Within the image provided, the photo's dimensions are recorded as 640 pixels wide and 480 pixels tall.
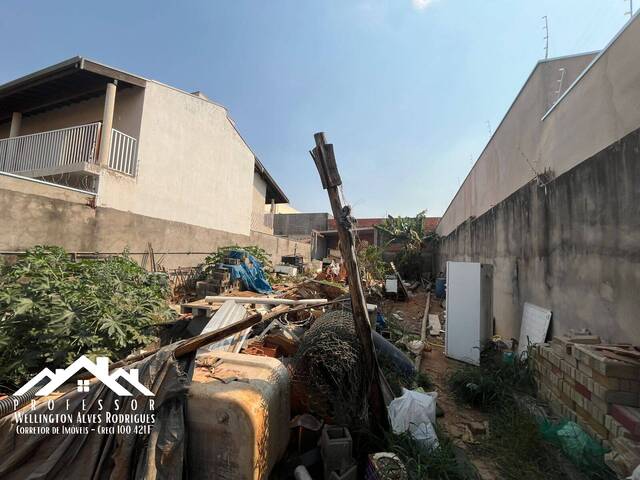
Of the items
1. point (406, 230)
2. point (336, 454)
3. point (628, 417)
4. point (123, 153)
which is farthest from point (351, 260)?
point (406, 230)

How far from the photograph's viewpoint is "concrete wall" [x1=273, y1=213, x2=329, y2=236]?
22922 mm

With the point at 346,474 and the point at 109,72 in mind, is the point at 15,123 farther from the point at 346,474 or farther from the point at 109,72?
the point at 346,474

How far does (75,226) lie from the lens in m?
6.16

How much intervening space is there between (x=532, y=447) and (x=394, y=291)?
25.2ft

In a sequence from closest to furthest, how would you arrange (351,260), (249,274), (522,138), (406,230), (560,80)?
(351,260), (560,80), (522,138), (249,274), (406,230)

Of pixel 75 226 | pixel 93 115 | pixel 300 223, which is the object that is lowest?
pixel 75 226

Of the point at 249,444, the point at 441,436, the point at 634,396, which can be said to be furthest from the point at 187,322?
the point at 634,396

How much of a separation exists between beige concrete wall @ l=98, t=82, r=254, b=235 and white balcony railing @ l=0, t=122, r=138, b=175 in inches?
14.7

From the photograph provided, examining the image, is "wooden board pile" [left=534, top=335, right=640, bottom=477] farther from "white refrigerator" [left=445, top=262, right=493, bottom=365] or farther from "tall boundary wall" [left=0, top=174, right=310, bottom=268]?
"tall boundary wall" [left=0, top=174, right=310, bottom=268]

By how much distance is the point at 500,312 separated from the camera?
584 centimetres

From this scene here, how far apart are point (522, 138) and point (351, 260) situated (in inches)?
193

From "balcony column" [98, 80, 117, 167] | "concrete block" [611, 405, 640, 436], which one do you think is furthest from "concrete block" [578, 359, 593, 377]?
"balcony column" [98, 80, 117, 167]

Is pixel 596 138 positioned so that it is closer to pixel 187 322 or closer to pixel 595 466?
pixel 595 466

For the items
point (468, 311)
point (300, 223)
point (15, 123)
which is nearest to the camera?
point (468, 311)
